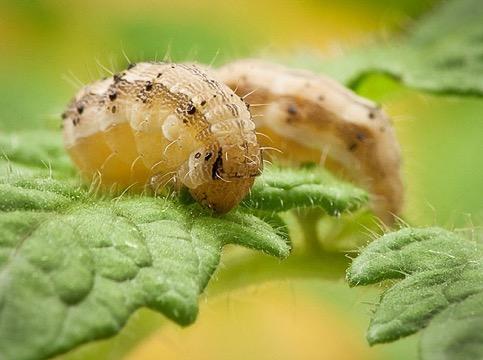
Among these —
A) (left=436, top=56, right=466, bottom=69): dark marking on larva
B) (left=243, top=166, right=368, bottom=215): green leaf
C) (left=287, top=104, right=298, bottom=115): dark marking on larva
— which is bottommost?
(left=243, top=166, right=368, bottom=215): green leaf

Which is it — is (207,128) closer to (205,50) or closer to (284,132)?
(284,132)

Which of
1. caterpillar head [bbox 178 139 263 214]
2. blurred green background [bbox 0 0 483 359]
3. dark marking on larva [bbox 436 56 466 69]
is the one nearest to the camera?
caterpillar head [bbox 178 139 263 214]

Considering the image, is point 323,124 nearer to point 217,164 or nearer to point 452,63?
point 452,63

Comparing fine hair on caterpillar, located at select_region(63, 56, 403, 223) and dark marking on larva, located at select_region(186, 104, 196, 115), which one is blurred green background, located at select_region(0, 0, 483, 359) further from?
dark marking on larva, located at select_region(186, 104, 196, 115)

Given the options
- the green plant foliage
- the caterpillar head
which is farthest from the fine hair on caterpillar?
the green plant foliage

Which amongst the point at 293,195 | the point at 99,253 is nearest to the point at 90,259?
the point at 99,253

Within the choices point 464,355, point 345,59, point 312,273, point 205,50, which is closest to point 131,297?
point 464,355

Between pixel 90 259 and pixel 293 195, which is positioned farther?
pixel 293 195

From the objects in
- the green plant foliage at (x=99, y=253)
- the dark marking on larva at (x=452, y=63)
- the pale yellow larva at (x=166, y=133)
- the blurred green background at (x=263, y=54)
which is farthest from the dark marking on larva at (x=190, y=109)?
the dark marking on larva at (x=452, y=63)
